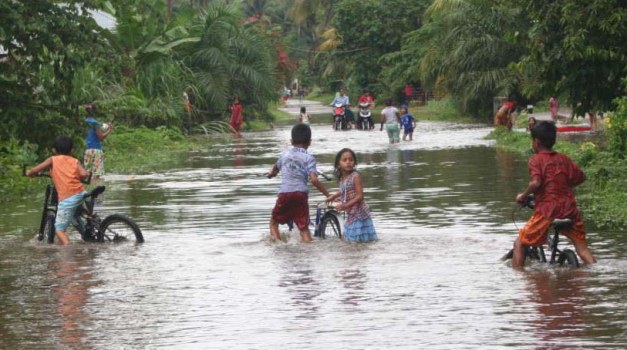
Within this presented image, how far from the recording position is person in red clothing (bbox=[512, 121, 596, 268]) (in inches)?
449

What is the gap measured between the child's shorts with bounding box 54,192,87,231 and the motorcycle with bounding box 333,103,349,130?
32.9 metres

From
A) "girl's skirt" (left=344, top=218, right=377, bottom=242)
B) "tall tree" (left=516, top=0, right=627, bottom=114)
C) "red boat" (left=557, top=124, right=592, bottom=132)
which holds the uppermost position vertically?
"tall tree" (left=516, top=0, right=627, bottom=114)

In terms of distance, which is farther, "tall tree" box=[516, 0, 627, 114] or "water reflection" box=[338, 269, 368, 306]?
"tall tree" box=[516, 0, 627, 114]

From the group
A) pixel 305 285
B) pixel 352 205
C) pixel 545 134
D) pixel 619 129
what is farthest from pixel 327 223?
pixel 619 129

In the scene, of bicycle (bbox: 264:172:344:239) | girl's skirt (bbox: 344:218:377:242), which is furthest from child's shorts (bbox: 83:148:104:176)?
girl's skirt (bbox: 344:218:377:242)

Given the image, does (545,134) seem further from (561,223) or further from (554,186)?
(561,223)

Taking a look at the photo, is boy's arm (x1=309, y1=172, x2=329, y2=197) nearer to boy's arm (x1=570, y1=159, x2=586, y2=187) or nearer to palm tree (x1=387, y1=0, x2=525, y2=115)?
boy's arm (x1=570, y1=159, x2=586, y2=187)

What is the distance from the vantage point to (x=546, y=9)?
1848 centimetres

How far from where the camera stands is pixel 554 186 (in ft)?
37.5

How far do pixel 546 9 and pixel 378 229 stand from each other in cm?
494

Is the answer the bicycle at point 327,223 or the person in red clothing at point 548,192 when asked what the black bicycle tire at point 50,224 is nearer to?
the bicycle at point 327,223

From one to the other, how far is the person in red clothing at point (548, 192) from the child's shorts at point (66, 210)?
17.7 ft

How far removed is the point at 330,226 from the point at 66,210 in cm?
295

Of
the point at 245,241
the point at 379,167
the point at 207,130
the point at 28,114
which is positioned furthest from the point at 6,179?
the point at 207,130
